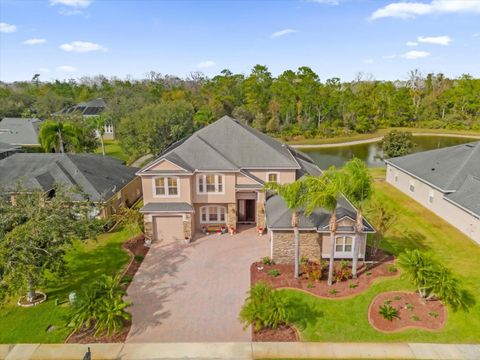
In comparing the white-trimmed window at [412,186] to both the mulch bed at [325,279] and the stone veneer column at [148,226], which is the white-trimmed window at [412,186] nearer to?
the mulch bed at [325,279]

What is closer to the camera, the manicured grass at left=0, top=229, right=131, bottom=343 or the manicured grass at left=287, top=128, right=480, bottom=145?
the manicured grass at left=0, top=229, right=131, bottom=343

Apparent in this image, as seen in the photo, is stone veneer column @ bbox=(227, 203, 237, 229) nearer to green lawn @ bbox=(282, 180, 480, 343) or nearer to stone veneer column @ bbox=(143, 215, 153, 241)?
stone veneer column @ bbox=(143, 215, 153, 241)

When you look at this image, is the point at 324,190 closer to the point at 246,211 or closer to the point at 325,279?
the point at 325,279

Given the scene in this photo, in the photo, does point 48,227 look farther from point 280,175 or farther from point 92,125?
point 92,125

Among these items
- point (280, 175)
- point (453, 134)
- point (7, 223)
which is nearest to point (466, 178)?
point (280, 175)

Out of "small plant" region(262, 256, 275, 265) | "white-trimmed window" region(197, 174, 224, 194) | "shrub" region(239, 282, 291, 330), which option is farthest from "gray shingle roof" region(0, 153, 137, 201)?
"shrub" region(239, 282, 291, 330)

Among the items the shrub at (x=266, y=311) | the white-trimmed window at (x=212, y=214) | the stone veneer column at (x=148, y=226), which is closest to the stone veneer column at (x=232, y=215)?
the white-trimmed window at (x=212, y=214)

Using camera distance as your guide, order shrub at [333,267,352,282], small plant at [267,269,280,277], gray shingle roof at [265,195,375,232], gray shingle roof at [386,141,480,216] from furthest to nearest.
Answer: gray shingle roof at [386,141,480,216] → gray shingle roof at [265,195,375,232] → small plant at [267,269,280,277] → shrub at [333,267,352,282]
